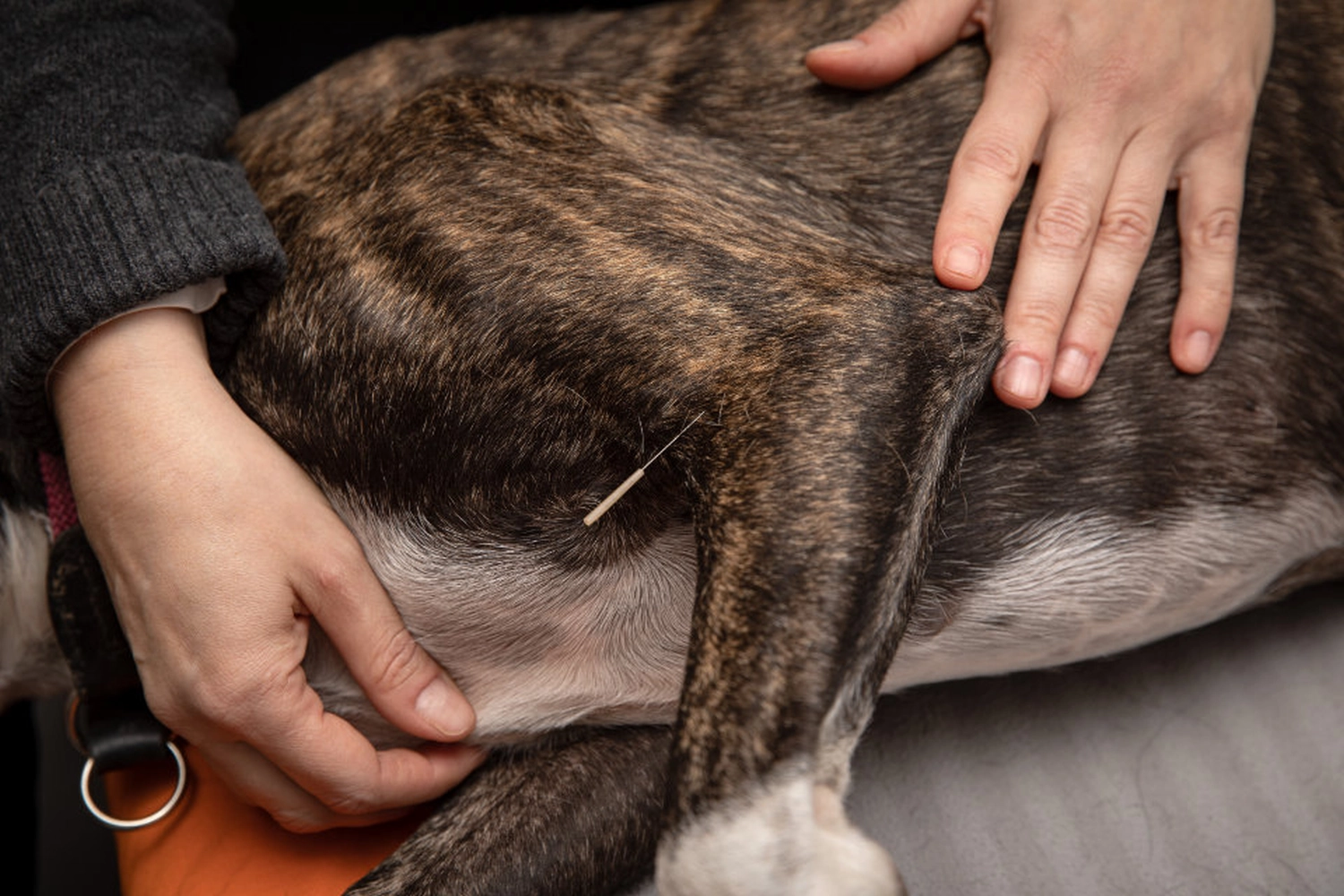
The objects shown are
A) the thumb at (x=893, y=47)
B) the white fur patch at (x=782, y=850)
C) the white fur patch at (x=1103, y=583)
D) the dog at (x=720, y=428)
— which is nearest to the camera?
the white fur patch at (x=782, y=850)

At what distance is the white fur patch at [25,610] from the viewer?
210 centimetres

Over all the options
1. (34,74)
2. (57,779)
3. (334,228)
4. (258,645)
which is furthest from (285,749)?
(57,779)

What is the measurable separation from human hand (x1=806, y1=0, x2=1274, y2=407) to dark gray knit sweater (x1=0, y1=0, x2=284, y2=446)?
1.23 metres

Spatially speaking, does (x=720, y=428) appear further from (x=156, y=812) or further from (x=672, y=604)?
(x=156, y=812)

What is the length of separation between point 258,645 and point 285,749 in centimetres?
19

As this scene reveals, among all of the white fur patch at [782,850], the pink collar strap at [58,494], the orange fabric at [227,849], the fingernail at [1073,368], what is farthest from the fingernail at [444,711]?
the fingernail at [1073,368]

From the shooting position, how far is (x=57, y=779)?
301 cm

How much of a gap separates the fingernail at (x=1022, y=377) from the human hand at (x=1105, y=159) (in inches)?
1.1

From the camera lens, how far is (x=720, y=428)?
1602mm

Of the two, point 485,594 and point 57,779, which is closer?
point 485,594

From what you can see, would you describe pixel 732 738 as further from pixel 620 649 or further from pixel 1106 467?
pixel 1106 467

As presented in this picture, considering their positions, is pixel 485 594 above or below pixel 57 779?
above

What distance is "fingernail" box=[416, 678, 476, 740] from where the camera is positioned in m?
1.85

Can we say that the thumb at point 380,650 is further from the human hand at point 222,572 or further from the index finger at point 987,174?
the index finger at point 987,174
